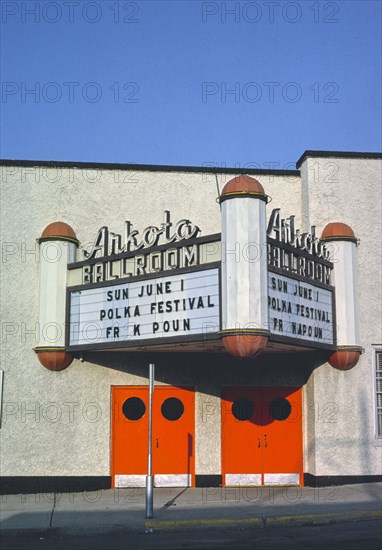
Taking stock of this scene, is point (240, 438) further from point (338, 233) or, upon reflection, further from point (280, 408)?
point (338, 233)

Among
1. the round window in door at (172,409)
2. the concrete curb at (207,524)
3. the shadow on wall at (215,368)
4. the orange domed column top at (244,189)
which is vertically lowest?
the concrete curb at (207,524)

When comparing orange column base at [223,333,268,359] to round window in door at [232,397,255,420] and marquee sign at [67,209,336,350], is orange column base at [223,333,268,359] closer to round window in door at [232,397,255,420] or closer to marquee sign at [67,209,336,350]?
marquee sign at [67,209,336,350]

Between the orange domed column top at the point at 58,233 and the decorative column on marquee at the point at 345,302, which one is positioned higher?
the orange domed column top at the point at 58,233

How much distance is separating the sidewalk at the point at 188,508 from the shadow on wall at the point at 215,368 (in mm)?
2328

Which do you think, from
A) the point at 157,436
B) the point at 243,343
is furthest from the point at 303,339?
the point at 157,436

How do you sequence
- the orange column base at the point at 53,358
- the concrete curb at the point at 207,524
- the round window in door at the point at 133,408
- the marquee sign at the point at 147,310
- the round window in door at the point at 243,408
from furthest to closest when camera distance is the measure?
the round window in door at the point at 243,408 < the round window in door at the point at 133,408 < the orange column base at the point at 53,358 < the marquee sign at the point at 147,310 < the concrete curb at the point at 207,524

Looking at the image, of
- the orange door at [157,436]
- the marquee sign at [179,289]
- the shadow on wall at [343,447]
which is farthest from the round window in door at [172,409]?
the shadow on wall at [343,447]

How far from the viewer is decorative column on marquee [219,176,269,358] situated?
41.5 ft

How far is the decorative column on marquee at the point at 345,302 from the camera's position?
16125 mm

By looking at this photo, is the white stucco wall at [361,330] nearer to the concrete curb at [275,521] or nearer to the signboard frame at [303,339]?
the signboard frame at [303,339]

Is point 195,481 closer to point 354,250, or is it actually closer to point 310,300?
point 310,300

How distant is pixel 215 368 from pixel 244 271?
15.6 feet

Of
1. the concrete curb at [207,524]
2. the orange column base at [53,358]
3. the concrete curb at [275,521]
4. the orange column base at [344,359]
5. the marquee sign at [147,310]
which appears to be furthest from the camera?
the orange column base at [344,359]

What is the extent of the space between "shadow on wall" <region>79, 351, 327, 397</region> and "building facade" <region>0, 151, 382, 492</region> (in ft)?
0.10
